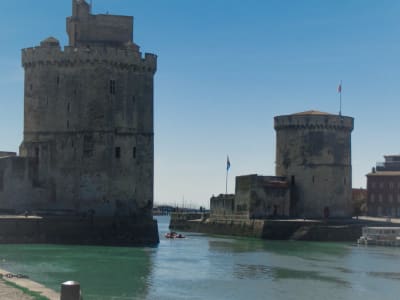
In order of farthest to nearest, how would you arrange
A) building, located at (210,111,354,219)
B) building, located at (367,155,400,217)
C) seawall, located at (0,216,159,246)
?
building, located at (367,155,400,217)
building, located at (210,111,354,219)
seawall, located at (0,216,159,246)

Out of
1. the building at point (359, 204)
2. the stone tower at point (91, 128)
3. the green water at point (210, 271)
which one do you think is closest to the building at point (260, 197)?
the green water at point (210, 271)

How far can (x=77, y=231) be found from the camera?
45531mm

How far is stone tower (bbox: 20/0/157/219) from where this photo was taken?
4844 centimetres

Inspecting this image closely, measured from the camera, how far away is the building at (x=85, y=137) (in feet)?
159

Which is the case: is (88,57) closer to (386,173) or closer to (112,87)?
(112,87)

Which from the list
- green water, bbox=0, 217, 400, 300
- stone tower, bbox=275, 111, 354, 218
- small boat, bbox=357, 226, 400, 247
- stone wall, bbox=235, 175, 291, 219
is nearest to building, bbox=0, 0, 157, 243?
green water, bbox=0, 217, 400, 300

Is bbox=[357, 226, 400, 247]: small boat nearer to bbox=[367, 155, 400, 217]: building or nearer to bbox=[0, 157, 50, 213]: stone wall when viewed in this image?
bbox=[0, 157, 50, 213]: stone wall

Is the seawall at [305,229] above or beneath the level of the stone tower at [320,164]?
beneath

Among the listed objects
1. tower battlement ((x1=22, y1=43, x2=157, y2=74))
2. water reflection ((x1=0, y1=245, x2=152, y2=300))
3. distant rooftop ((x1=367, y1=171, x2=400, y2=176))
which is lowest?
water reflection ((x1=0, y1=245, x2=152, y2=300))

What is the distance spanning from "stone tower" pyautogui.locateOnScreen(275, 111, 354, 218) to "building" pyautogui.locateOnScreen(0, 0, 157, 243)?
22708mm

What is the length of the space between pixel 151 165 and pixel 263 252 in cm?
848

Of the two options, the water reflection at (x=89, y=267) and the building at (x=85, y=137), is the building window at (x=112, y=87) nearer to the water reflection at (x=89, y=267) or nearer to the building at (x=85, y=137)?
the building at (x=85, y=137)

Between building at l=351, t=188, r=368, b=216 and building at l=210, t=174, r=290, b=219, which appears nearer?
building at l=210, t=174, r=290, b=219

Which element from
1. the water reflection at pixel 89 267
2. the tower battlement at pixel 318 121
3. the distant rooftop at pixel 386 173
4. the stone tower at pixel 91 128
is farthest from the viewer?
→ the distant rooftop at pixel 386 173
